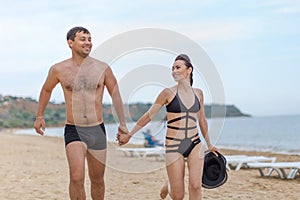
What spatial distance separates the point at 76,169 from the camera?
5.69 metres

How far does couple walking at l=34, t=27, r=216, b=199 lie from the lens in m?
5.99

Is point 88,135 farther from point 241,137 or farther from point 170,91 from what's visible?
point 241,137

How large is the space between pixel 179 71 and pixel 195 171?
116 cm

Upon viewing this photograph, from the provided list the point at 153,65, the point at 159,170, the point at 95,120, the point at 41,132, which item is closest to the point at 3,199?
the point at 41,132

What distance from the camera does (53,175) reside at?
12.4 metres

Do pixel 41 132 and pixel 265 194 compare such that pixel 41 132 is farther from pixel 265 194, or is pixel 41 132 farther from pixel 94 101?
pixel 265 194

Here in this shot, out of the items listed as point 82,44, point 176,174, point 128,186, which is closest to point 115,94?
point 82,44

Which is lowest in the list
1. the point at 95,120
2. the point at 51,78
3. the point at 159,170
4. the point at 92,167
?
the point at 159,170

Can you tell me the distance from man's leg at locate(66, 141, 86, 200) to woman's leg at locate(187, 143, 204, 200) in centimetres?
119

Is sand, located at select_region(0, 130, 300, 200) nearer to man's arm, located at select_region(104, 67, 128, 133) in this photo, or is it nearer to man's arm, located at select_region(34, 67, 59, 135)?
man's arm, located at select_region(104, 67, 128, 133)

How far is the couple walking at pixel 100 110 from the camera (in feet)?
19.6

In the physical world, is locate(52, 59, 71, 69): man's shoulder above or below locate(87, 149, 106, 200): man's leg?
above

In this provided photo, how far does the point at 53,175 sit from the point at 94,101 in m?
6.80

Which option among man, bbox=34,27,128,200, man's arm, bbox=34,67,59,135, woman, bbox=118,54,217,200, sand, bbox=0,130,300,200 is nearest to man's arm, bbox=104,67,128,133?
man, bbox=34,27,128,200
